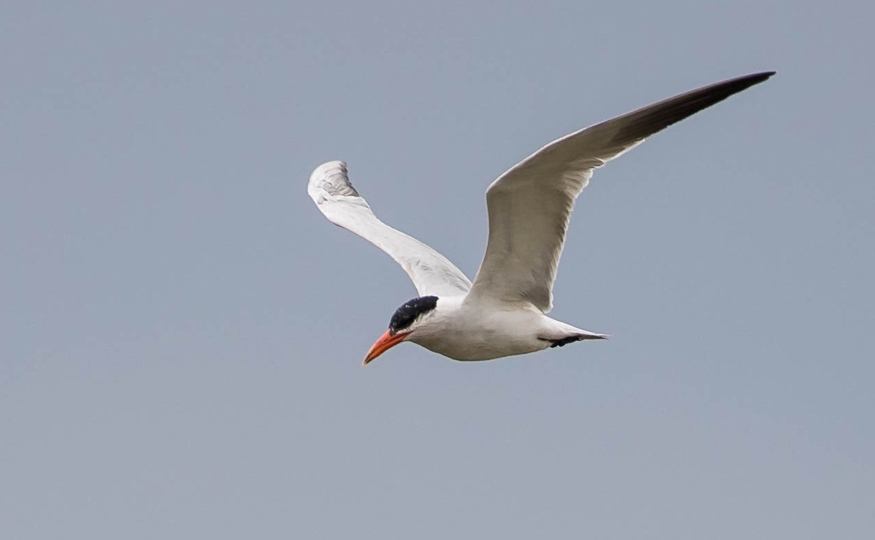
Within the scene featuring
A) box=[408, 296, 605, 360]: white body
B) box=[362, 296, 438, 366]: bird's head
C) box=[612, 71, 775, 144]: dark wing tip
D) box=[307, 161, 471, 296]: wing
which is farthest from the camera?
box=[307, 161, 471, 296]: wing

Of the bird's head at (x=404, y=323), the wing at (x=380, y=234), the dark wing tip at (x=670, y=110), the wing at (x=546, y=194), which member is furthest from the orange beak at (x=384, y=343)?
the dark wing tip at (x=670, y=110)

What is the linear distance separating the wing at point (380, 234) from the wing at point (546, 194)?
137 centimetres

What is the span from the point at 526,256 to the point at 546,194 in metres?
0.95

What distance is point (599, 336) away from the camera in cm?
1297

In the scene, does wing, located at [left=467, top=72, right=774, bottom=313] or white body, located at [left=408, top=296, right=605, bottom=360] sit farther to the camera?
white body, located at [left=408, top=296, right=605, bottom=360]

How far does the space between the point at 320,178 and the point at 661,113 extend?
25.3 ft

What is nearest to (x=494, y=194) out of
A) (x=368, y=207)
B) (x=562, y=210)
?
(x=562, y=210)

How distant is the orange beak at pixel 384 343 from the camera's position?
480 inches

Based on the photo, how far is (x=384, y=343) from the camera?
12.2m

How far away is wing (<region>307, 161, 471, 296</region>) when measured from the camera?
1425cm

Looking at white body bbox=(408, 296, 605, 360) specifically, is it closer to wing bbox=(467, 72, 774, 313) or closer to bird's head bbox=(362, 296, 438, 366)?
bird's head bbox=(362, 296, 438, 366)

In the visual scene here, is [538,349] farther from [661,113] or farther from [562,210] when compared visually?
[661,113]

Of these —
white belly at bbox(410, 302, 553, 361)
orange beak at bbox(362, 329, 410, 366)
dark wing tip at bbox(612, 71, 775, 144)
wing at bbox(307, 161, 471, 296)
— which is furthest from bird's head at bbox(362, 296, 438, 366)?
dark wing tip at bbox(612, 71, 775, 144)

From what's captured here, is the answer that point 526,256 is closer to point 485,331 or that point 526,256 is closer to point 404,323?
point 485,331
